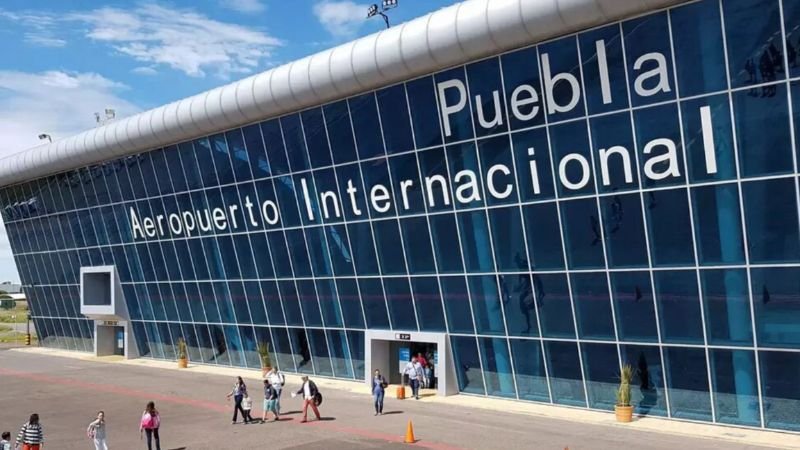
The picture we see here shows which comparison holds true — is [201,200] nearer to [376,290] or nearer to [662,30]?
[376,290]

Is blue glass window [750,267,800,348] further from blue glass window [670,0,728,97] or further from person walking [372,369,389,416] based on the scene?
person walking [372,369,389,416]

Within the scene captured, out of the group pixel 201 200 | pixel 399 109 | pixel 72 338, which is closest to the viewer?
pixel 399 109

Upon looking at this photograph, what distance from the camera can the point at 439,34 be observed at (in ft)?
93.4

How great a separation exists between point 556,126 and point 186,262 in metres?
24.4

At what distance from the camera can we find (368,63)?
30.8 m

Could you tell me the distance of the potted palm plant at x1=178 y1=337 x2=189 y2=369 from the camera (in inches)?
1750

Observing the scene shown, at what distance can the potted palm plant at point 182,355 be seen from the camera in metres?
44.4

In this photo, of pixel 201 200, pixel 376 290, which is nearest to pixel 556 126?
pixel 376 290

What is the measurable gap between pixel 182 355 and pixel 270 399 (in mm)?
19417

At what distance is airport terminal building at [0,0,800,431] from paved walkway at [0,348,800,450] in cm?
137

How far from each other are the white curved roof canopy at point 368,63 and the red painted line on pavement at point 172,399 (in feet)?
41.6

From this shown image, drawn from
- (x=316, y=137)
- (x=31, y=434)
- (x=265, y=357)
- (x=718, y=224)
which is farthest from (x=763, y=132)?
(x=265, y=357)

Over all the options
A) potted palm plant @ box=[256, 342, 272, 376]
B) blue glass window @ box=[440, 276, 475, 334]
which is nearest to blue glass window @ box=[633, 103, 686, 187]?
blue glass window @ box=[440, 276, 475, 334]

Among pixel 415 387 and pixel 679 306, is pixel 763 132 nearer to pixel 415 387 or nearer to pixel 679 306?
pixel 679 306
